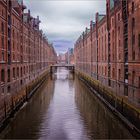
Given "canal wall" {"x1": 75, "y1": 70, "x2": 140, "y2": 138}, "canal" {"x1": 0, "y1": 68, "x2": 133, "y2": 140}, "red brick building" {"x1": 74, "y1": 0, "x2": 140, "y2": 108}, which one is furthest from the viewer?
"red brick building" {"x1": 74, "y1": 0, "x2": 140, "y2": 108}

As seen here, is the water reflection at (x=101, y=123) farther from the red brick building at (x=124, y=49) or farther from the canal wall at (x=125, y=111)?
the red brick building at (x=124, y=49)

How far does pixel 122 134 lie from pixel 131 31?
40.1 feet

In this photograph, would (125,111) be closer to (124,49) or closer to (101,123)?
(101,123)

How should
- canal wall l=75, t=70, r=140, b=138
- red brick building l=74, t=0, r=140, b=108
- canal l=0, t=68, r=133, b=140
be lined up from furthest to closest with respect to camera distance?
red brick building l=74, t=0, r=140, b=108 → canal l=0, t=68, r=133, b=140 → canal wall l=75, t=70, r=140, b=138

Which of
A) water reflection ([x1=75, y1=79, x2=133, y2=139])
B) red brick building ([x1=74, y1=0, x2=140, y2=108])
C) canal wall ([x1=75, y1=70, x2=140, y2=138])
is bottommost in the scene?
water reflection ([x1=75, y1=79, x2=133, y2=139])

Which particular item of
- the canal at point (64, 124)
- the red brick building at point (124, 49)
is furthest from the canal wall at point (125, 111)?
the canal at point (64, 124)

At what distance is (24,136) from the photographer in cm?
2005

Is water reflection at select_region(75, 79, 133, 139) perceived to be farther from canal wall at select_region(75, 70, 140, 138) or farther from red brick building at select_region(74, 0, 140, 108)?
red brick building at select_region(74, 0, 140, 108)

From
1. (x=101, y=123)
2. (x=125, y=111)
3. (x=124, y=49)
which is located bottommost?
(x=101, y=123)

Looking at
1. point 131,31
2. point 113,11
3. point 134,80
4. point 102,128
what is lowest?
point 102,128

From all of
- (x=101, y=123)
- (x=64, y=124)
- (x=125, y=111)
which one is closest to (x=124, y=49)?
(x=125, y=111)

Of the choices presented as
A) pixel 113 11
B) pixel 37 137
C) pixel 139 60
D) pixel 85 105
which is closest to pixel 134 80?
pixel 139 60

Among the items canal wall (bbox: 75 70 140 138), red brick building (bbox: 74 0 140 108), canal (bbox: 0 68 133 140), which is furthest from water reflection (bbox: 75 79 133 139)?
red brick building (bbox: 74 0 140 108)

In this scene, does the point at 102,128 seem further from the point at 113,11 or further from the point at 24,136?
the point at 113,11
